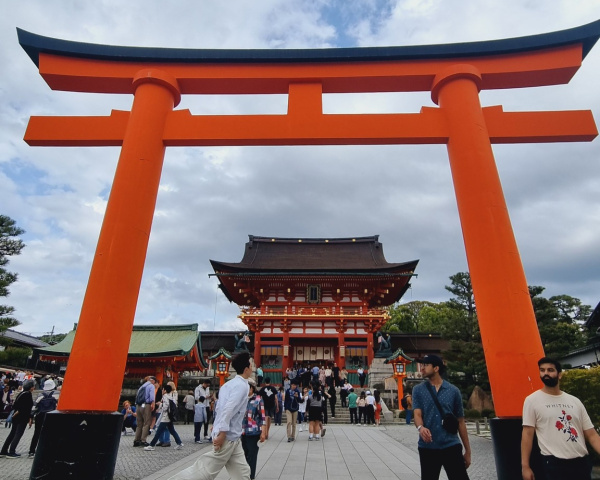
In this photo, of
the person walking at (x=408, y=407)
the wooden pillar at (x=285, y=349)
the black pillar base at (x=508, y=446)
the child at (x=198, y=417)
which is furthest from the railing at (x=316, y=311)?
the black pillar base at (x=508, y=446)

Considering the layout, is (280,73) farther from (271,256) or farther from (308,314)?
(271,256)

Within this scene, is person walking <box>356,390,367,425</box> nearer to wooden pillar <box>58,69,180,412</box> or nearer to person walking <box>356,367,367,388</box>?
person walking <box>356,367,367,388</box>

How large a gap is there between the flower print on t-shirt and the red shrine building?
64.3 ft

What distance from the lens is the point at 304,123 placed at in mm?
6312

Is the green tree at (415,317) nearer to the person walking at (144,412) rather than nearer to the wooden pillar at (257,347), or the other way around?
the wooden pillar at (257,347)

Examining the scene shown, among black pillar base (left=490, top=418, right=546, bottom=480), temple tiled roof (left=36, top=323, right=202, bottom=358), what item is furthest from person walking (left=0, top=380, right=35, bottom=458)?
temple tiled roof (left=36, top=323, right=202, bottom=358)

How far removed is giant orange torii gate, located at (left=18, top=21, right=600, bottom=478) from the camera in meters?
5.18

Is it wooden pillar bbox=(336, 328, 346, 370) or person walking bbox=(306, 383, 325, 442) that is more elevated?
wooden pillar bbox=(336, 328, 346, 370)

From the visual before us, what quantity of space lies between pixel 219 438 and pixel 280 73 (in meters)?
5.40

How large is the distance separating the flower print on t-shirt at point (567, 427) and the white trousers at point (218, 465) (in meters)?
2.70

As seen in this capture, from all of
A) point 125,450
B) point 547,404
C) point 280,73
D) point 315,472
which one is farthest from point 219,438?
point 125,450

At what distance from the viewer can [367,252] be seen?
29.2 meters

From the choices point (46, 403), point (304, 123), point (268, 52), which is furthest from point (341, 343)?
point (268, 52)

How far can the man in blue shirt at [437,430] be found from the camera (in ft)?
11.4
